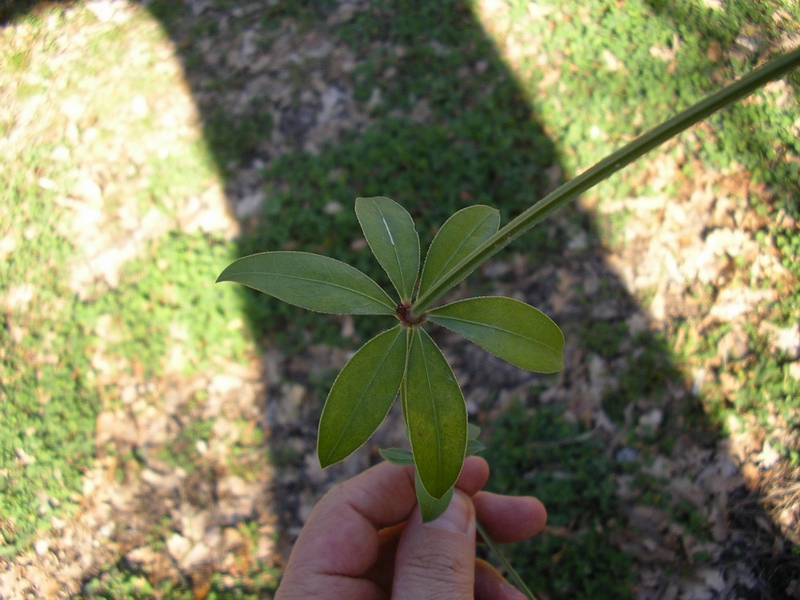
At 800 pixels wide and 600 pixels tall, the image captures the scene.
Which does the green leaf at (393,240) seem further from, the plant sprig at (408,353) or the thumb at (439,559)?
the thumb at (439,559)

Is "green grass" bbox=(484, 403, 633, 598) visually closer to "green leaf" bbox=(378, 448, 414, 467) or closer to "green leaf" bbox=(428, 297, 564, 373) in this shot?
"green leaf" bbox=(378, 448, 414, 467)

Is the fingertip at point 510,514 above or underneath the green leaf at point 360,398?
underneath

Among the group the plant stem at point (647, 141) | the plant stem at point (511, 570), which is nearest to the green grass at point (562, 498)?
the plant stem at point (511, 570)

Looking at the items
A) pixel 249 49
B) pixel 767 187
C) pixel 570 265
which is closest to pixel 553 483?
pixel 570 265

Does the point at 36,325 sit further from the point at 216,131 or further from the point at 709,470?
the point at 709,470

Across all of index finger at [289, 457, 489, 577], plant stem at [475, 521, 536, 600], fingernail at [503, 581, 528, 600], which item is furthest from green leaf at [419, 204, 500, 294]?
fingernail at [503, 581, 528, 600]
